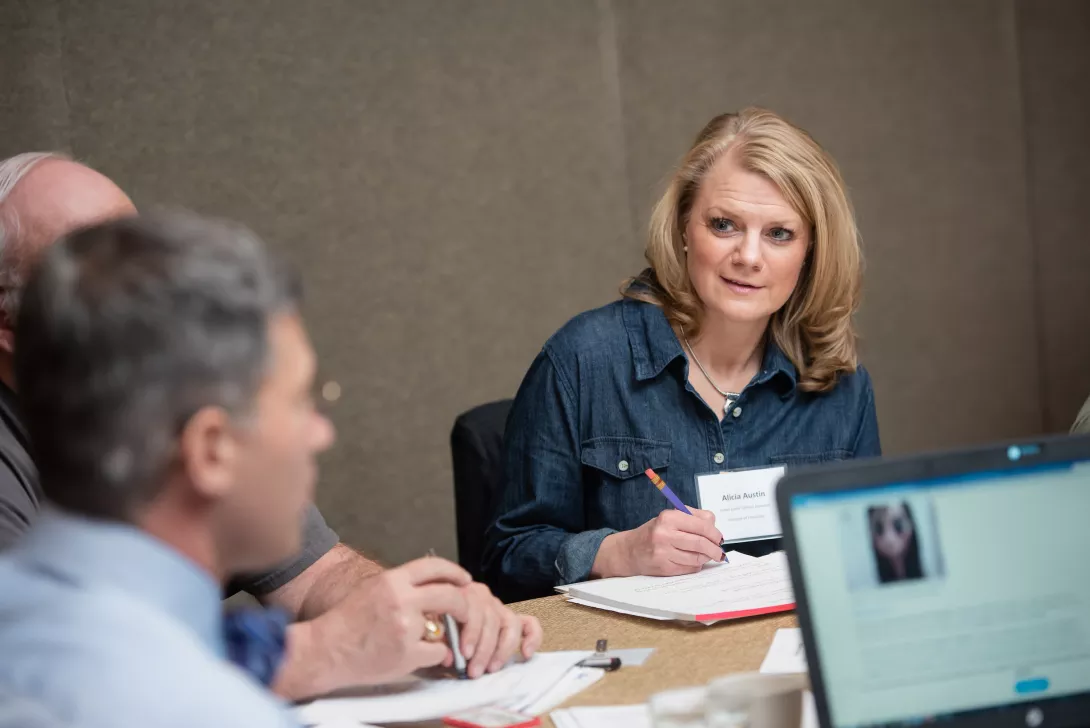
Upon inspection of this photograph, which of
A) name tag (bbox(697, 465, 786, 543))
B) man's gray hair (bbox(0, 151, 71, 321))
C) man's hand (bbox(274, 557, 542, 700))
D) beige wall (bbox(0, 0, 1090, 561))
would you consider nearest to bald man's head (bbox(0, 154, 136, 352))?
man's gray hair (bbox(0, 151, 71, 321))

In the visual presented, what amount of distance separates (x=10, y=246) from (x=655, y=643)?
106cm

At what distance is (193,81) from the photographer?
11.9 ft

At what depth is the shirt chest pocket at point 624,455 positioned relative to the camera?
7.30ft

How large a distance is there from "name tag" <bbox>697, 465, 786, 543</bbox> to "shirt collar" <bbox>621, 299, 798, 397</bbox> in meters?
0.31

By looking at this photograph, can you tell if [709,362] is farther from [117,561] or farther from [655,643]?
[117,561]

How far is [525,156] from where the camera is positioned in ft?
13.3

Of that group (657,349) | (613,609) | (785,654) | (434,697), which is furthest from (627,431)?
(434,697)

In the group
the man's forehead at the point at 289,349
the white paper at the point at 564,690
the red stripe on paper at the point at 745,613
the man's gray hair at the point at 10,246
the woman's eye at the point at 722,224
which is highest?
the man's gray hair at the point at 10,246

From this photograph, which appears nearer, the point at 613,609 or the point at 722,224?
the point at 613,609

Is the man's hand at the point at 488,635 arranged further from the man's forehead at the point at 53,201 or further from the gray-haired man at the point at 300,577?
the man's forehead at the point at 53,201

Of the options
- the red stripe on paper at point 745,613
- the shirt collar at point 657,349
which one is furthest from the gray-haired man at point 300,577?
the shirt collar at point 657,349

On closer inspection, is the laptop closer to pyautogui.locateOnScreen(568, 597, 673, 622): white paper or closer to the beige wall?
pyautogui.locateOnScreen(568, 597, 673, 622): white paper

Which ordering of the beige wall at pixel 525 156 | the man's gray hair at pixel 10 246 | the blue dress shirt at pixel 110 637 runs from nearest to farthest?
the blue dress shirt at pixel 110 637 < the man's gray hair at pixel 10 246 < the beige wall at pixel 525 156

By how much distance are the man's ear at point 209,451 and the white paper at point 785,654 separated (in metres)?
0.81
